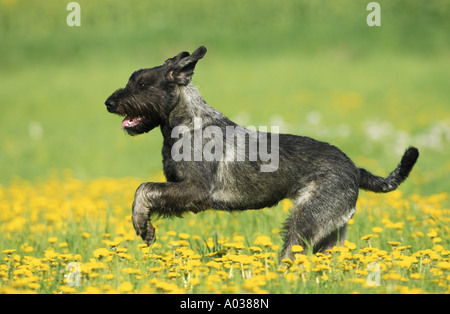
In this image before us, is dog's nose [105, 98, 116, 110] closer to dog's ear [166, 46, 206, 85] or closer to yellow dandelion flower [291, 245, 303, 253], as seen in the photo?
dog's ear [166, 46, 206, 85]

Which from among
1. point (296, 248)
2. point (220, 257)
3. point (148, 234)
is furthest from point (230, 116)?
point (296, 248)

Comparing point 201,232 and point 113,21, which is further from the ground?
point 113,21

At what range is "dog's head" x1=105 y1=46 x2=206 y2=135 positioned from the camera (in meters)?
5.59

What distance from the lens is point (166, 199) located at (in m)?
5.28

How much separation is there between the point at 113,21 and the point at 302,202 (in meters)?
27.0

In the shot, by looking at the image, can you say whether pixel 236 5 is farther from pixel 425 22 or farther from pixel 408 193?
pixel 408 193

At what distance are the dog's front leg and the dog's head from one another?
698 mm

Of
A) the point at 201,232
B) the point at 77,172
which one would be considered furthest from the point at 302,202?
the point at 77,172

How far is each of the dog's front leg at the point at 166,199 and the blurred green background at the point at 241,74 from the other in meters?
5.98

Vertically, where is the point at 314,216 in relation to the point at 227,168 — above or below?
below

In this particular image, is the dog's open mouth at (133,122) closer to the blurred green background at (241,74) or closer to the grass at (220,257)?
the grass at (220,257)

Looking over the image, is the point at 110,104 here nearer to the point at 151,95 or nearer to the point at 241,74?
the point at 151,95

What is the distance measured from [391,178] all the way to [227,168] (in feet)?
5.36
